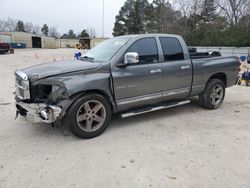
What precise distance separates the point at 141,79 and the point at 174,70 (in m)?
0.90

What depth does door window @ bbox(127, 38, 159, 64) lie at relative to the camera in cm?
509

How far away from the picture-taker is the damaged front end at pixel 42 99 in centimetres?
415

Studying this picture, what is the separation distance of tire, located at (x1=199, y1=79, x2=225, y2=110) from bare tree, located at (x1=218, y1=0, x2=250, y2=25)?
33.6 meters

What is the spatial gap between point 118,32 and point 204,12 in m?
29.1

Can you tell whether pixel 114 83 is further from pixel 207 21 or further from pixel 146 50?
pixel 207 21

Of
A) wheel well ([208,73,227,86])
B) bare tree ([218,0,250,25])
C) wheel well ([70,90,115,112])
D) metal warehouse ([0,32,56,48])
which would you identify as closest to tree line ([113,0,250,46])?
bare tree ([218,0,250,25])

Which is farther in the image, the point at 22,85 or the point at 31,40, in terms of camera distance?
the point at 31,40

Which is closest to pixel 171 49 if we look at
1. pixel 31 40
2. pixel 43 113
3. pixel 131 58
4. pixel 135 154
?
pixel 131 58

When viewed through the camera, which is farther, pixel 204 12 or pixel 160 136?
pixel 204 12

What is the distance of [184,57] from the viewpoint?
5.75m

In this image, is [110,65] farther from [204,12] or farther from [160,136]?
[204,12]

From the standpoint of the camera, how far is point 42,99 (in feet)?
14.3

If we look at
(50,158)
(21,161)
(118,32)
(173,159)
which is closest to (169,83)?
(173,159)

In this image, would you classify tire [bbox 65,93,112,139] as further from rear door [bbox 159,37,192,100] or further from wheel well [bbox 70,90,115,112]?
rear door [bbox 159,37,192,100]
